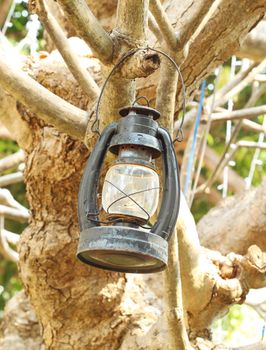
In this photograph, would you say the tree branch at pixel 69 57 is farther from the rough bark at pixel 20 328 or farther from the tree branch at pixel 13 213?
the tree branch at pixel 13 213

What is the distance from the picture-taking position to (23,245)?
2564mm

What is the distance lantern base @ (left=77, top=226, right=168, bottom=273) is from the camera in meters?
1.36

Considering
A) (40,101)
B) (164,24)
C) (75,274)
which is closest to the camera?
(164,24)

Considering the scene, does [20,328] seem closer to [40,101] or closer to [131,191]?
[40,101]

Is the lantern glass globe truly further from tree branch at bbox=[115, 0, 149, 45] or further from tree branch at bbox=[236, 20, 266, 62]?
tree branch at bbox=[236, 20, 266, 62]

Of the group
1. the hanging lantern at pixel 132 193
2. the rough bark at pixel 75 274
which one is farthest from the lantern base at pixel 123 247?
the rough bark at pixel 75 274

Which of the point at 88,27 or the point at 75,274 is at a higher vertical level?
the point at 88,27

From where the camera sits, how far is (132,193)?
143cm

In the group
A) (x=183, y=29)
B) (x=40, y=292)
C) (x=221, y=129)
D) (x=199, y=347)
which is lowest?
(x=199, y=347)

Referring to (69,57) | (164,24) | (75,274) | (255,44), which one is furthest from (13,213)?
(164,24)

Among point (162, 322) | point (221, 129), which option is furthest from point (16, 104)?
point (221, 129)

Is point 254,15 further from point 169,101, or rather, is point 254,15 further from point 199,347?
point 199,347

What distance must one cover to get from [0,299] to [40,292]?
9.57 feet

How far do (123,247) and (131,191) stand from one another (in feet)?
0.40
